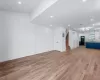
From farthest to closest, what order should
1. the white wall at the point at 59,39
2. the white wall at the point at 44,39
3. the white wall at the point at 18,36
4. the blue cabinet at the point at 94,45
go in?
the blue cabinet at the point at 94,45
the white wall at the point at 59,39
the white wall at the point at 44,39
the white wall at the point at 18,36

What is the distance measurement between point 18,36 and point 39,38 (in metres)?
2.21

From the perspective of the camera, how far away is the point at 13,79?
2.95m

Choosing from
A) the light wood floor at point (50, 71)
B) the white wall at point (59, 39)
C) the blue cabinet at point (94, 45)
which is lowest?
the light wood floor at point (50, 71)

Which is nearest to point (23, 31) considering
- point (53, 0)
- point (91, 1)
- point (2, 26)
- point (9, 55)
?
point (2, 26)

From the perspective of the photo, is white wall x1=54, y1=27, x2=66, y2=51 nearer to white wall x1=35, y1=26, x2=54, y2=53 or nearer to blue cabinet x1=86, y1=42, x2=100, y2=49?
white wall x1=35, y1=26, x2=54, y2=53

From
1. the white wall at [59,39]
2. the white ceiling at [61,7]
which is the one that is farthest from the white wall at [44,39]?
the white ceiling at [61,7]

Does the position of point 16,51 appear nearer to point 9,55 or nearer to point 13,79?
point 9,55

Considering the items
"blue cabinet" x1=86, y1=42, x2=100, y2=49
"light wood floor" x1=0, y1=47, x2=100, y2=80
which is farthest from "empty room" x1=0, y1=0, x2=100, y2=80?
"blue cabinet" x1=86, y1=42, x2=100, y2=49

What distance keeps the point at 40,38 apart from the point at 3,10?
376 cm

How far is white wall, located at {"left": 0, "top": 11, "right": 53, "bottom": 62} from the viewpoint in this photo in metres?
A: 5.34

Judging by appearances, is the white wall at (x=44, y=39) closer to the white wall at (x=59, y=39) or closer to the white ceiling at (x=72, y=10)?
the white wall at (x=59, y=39)

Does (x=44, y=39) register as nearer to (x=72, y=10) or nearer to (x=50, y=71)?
(x=72, y=10)

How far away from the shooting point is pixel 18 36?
614 centimetres

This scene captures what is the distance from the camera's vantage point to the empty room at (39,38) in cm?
371
